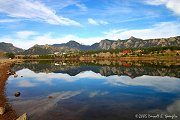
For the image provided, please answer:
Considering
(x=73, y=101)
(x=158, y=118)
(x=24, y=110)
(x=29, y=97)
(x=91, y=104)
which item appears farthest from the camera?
(x=29, y=97)

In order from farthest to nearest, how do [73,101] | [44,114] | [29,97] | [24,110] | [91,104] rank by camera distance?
[29,97], [73,101], [91,104], [24,110], [44,114]

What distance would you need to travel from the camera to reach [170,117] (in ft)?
137

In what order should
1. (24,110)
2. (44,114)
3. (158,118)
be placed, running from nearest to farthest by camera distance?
(158,118) → (44,114) → (24,110)

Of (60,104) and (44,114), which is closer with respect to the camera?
(44,114)

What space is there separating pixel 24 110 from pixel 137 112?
2336 centimetres

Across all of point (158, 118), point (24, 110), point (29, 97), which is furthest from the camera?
point (29, 97)

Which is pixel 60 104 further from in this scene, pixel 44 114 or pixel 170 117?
pixel 170 117

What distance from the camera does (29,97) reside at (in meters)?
65.8

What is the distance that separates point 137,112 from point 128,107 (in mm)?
4589

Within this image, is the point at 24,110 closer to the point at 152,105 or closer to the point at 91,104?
the point at 91,104

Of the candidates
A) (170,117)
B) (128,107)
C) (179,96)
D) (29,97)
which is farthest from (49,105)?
(179,96)

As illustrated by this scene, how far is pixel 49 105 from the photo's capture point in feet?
180

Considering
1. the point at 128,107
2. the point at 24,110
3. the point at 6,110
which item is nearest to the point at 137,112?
the point at 128,107

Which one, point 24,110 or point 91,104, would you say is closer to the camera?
point 24,110
